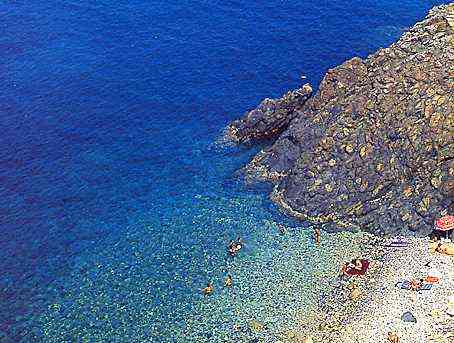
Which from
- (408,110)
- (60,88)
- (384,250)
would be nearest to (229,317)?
(384,250)

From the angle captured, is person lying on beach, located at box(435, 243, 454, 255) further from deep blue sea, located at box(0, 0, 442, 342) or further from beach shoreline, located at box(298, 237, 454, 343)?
deep blue sea, located at box(0, 0, 442, 342)

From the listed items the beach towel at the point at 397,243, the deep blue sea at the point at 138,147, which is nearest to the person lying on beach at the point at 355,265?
the beach towel at the point at 397,243

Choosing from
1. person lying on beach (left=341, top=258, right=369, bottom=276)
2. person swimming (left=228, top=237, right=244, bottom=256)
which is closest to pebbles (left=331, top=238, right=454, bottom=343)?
person lying on beach (left=341, top=258, right=369, bottom=276)

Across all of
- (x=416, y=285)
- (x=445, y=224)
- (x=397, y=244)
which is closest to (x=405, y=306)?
(x=416, y=285)

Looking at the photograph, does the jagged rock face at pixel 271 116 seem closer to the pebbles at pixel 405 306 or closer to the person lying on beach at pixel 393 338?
the pebbles at pixel 405 306

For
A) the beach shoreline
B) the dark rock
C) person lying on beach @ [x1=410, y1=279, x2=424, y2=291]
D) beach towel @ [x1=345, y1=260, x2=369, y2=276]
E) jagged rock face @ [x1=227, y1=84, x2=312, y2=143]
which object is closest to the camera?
the beach shoreline

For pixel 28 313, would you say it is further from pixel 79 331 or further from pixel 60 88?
pixel 60 88

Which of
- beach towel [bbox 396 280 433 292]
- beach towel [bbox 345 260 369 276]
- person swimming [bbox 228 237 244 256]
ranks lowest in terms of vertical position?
person swimming [bbox 228 237 244 256]
